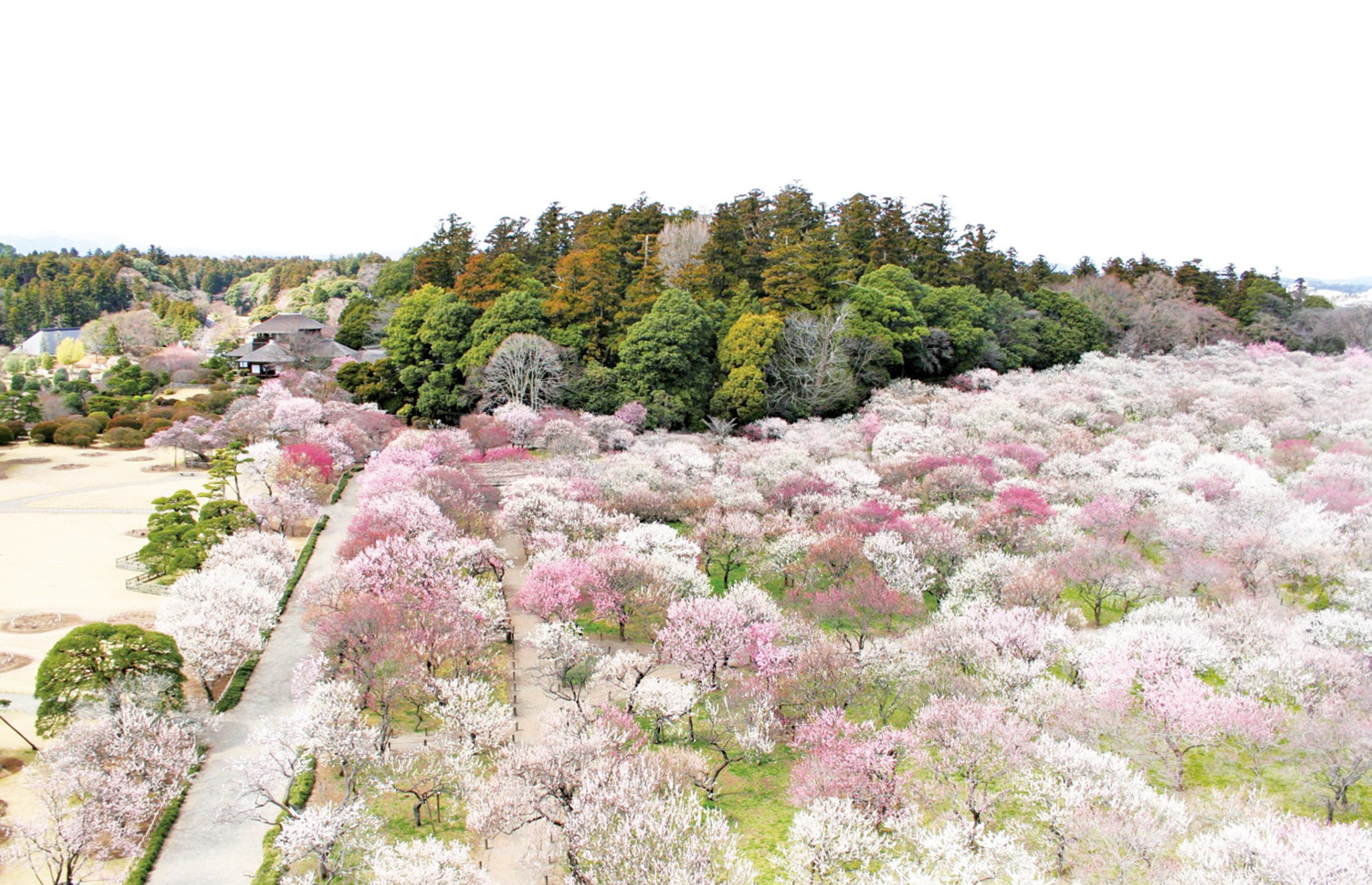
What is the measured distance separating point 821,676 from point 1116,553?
1099 cm

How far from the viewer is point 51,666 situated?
51.2 feet

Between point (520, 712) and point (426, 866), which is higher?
point (426, 866)

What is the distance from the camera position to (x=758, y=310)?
4322 centimetres

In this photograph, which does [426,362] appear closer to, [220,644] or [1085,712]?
[220,644]

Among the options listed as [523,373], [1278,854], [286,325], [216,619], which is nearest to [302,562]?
[216,619]

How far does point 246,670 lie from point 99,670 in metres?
2.97

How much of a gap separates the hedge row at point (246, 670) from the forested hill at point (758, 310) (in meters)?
17.4

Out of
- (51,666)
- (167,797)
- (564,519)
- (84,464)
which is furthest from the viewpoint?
(84,464)

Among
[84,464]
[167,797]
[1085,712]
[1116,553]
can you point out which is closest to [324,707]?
[167,797]

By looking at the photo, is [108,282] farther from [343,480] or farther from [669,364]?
[669,364]

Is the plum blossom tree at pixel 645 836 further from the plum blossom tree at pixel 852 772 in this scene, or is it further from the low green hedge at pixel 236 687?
the low green hedge at pixel 236 687

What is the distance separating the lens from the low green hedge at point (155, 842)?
12000 mm

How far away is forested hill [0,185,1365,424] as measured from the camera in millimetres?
40469

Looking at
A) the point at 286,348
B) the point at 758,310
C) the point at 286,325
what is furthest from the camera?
the point at 286,325
